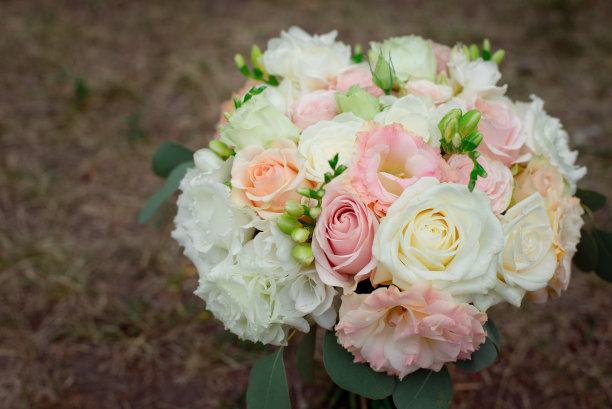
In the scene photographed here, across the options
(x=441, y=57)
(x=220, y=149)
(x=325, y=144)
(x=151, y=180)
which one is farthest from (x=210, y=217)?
(x=151, y=180)

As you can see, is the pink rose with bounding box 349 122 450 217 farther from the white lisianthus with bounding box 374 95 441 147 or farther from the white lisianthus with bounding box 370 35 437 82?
the white lisianthus with bounding box 370 35 437 82

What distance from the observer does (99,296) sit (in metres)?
1.91

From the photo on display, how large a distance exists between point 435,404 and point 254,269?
1.25 feet

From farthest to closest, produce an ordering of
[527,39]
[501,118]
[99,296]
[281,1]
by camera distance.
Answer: [281,1], [527,39], [99,296], [501,118]

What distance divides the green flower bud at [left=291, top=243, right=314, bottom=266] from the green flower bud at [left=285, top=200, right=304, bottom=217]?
0.17 feet

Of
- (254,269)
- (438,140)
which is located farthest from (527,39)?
(254,269)

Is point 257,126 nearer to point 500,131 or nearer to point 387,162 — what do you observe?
point 387,162

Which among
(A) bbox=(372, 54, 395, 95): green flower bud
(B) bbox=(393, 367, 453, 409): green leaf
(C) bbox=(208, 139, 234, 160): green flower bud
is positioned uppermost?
(A) bbox=(372, 54, 395, 95): green flower bud

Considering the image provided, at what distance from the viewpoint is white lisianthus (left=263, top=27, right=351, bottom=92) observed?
1.07m

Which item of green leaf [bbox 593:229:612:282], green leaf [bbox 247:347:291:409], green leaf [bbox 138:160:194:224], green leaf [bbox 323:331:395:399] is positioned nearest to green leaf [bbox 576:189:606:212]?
green leaf [bbox 593:229:612:282]

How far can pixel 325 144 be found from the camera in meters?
0.88

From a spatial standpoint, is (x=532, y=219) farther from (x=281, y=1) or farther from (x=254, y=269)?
(x=281, y=1)

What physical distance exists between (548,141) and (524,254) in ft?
0.92

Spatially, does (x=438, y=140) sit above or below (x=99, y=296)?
above
